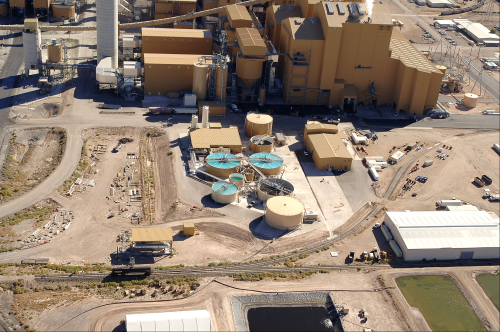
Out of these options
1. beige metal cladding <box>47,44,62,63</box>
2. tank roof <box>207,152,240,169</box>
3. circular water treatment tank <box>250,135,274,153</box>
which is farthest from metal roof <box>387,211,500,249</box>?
beige metal cladding <box>47,44,62,63</box>

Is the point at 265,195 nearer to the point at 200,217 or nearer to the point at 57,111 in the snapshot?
the point at 200,217

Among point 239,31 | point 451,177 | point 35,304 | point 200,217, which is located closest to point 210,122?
Answer: point 239,31

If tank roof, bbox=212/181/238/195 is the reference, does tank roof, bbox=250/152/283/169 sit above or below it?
above

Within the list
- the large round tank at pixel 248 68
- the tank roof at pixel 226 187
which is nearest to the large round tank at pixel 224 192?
the tank roof at pixel 226 187

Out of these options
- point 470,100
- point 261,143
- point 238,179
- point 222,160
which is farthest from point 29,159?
point 470,100

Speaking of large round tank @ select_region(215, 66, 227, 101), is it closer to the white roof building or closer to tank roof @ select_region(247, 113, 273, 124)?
tank roof @ select_region(247, 113, 273, 124)

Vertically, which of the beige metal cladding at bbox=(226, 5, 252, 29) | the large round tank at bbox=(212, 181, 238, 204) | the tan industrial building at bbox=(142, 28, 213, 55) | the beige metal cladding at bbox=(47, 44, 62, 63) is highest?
the beige metal cladding at bbox=(226, 5, 252, 29)
